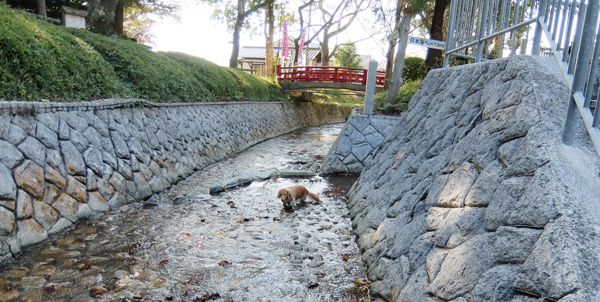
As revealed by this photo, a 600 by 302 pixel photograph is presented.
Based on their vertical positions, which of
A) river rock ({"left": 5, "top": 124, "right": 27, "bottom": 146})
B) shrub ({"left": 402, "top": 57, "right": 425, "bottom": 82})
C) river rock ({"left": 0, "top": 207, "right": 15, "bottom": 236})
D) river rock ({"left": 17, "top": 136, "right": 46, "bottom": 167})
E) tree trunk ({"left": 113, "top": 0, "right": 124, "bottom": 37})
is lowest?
river rock ({"left": 0, "top": 207, "right": 15, "bottom": 236})

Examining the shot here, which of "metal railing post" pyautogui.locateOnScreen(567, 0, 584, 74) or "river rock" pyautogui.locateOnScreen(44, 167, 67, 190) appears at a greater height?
"metal railing post" pyautogui.locateOnScreen(567, 0, 584, 74)

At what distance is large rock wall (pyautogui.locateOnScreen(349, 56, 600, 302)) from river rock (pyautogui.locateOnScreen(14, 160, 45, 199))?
427 cm

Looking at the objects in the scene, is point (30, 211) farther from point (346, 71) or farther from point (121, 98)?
point (346, 71)

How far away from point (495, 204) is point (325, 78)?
21.3 metres

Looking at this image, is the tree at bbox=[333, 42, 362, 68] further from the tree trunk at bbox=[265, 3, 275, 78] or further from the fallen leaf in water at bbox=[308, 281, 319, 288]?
the fallen leaf in water at bbox=[308, 281, 319, 288]

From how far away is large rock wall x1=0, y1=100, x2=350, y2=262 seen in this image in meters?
4.52

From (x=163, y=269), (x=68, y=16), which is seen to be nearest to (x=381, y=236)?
(x=163, y=269)

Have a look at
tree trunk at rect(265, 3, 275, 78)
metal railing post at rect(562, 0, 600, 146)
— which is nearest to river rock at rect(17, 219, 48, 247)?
metal railing post at rect(562, 0, 600, 146)

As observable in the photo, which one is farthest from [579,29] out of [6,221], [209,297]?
[6,221]

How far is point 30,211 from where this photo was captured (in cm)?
457

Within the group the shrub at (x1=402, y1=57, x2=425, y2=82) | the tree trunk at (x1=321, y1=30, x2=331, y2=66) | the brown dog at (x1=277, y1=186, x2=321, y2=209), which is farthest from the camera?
the tree trunk at (x1=321, y1=30, x2=331, y2=66)

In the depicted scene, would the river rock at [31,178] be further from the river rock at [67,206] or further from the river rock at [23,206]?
the river rock at [67,206]

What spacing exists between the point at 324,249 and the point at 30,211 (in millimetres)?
3705

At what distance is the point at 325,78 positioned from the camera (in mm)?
23156
